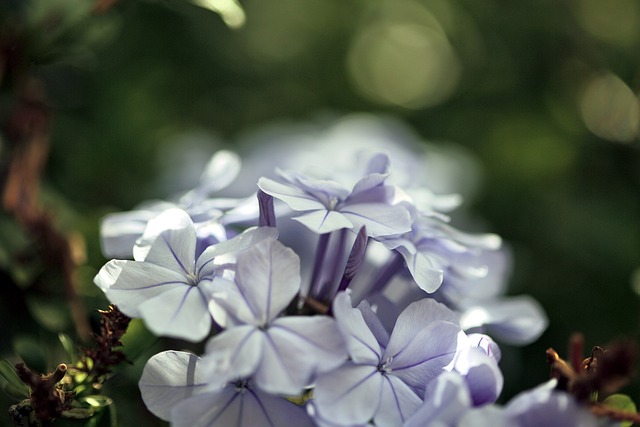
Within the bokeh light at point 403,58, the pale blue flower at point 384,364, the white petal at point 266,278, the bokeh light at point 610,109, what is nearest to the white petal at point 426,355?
the pale blue flower at point 384,364

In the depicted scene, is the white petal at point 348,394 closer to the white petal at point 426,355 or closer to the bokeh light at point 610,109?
the white petal at point 426,355

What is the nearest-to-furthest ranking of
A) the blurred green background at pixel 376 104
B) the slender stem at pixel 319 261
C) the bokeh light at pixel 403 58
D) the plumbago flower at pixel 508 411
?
1. the plumbago flower at pixel 508 411
2. the slender stem at pixel 319 261
3. the blurred green background at pixel 376 104
4. the bokeh light at pixel 403 58

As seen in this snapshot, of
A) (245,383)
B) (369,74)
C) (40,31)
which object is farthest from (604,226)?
(40,31)

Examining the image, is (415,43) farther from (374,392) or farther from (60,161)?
(374,392)

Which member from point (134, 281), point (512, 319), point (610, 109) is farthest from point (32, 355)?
point (610, 109)

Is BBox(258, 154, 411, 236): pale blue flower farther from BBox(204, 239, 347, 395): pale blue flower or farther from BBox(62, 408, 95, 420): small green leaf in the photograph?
BBox(62, 408, 95, 420): small green leaf

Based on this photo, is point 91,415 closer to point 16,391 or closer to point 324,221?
point 16,391

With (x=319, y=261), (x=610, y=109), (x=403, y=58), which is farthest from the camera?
(x=403, y=58)
